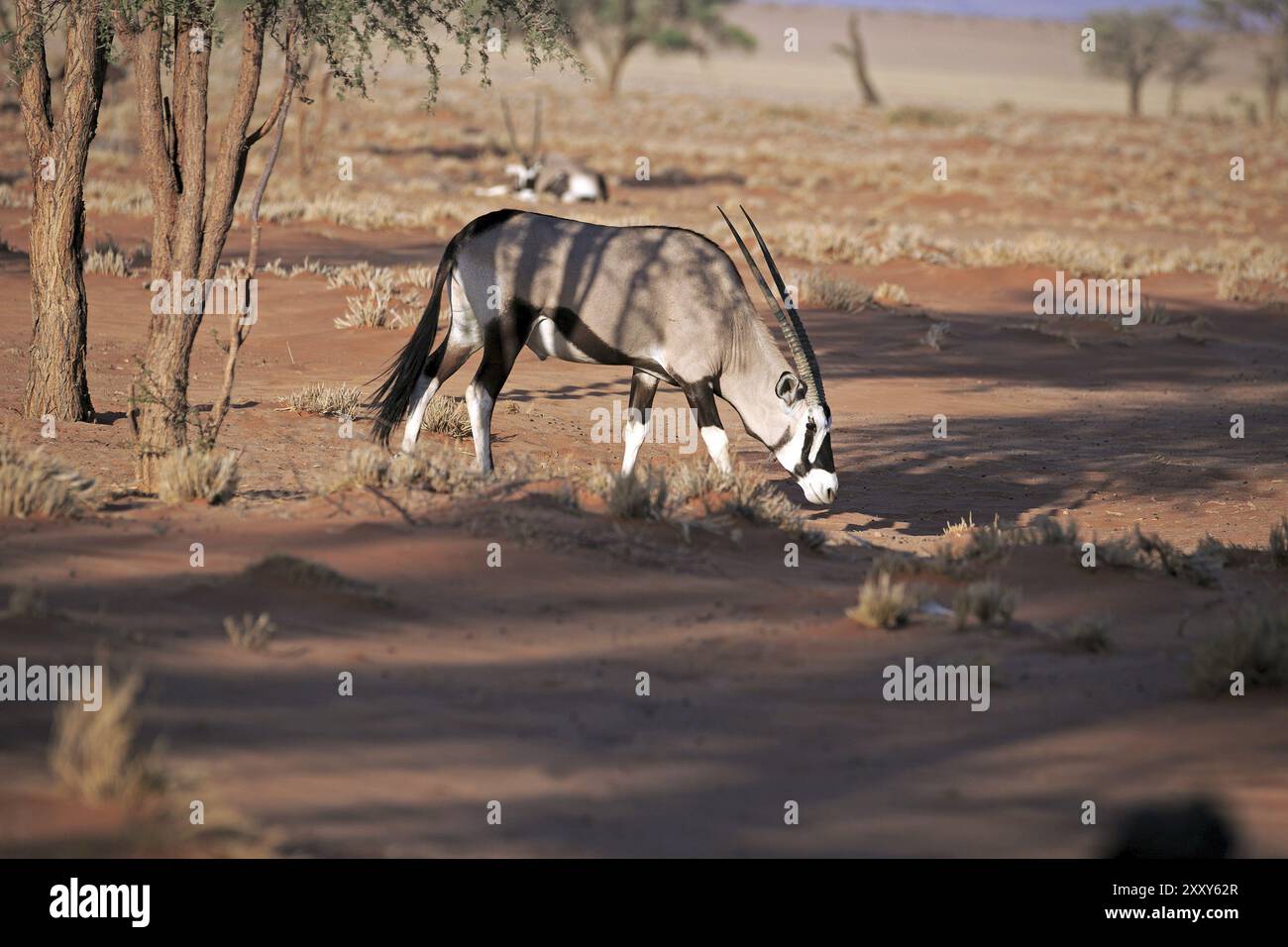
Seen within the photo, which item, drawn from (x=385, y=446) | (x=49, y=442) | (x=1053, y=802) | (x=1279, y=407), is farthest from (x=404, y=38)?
(x=1279, y=407)

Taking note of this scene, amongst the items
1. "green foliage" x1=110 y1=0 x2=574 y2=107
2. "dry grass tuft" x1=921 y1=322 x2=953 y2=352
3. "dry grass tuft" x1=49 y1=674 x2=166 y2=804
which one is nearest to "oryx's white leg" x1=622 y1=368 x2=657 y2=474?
"green foliage" x1=110 y1=0 x2=574 y2=107

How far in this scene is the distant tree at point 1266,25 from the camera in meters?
66.9

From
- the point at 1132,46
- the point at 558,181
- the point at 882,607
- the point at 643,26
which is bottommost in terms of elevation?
the point at 882,607

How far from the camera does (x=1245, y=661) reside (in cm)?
604

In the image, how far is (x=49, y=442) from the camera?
10.1m

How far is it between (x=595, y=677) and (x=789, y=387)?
3735 millimetres

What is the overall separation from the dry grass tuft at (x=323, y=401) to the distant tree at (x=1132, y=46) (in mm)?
69369

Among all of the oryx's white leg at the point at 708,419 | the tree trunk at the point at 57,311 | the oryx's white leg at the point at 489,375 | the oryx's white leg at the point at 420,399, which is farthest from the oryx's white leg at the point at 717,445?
the tree trunk at the point at 57,311

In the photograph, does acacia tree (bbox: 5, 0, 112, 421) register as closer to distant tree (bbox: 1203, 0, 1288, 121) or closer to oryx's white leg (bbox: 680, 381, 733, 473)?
oryx's white leg (bbox: 680, 381, 733, 473)

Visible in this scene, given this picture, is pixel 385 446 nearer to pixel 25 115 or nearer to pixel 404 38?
pixel 404 38

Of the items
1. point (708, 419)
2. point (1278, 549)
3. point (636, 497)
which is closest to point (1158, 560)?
point (1278, 549)

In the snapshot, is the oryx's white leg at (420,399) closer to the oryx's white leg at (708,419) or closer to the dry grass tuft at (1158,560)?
the oryx's white leg at (708,419)

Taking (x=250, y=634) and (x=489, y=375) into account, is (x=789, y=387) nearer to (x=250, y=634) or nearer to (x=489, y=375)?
(x=489, y=375)

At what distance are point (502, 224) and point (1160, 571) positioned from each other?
4.65m
